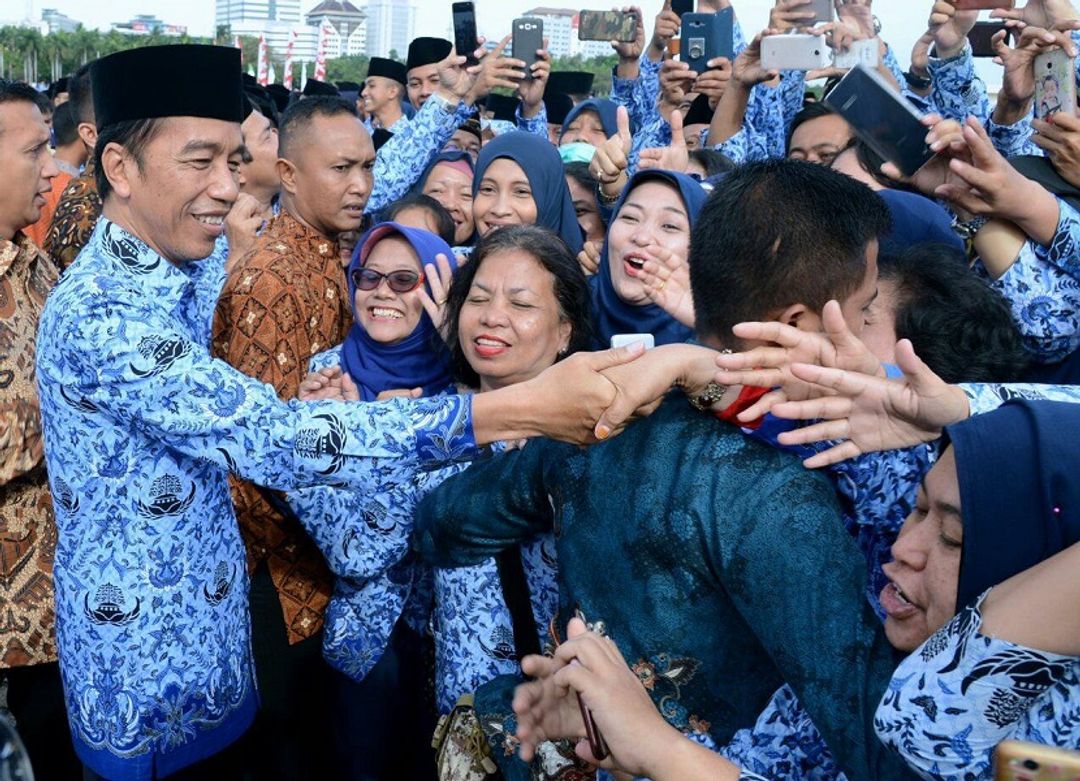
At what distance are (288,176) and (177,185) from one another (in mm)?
1793

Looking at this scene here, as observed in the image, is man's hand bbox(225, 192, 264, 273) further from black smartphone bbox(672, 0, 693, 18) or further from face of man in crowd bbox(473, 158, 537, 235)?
black smartphone bbox(672, 0, 693, 18)

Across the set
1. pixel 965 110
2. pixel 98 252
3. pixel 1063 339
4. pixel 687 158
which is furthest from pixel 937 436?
pixel 965 110

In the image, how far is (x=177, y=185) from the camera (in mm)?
2545

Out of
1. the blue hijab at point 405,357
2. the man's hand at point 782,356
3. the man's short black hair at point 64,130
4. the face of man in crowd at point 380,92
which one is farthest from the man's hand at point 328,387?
the face of man in crowd at point 380,92

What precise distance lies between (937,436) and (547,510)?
733 millimetres

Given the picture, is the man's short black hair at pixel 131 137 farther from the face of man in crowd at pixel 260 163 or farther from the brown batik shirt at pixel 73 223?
the face of man in crowd at pixel 260 163

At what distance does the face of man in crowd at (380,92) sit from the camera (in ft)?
29.7

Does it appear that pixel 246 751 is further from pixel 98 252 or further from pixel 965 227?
pixel 965 227

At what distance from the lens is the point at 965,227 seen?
3.05 m

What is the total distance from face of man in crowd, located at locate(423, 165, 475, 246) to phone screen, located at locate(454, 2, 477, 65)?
123 centimetres

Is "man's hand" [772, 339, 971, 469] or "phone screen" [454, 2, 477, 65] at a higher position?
"phone screen" [454, 2, 477, 65]

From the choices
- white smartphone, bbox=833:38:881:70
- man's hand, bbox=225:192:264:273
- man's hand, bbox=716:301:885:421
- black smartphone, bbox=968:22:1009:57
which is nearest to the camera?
man's hand, bbox=716:301:885:421

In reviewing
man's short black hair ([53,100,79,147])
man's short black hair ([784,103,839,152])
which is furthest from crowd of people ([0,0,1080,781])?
man's short black hair ([53,100,79,147])

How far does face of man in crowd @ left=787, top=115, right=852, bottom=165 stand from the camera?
454 centimetres
